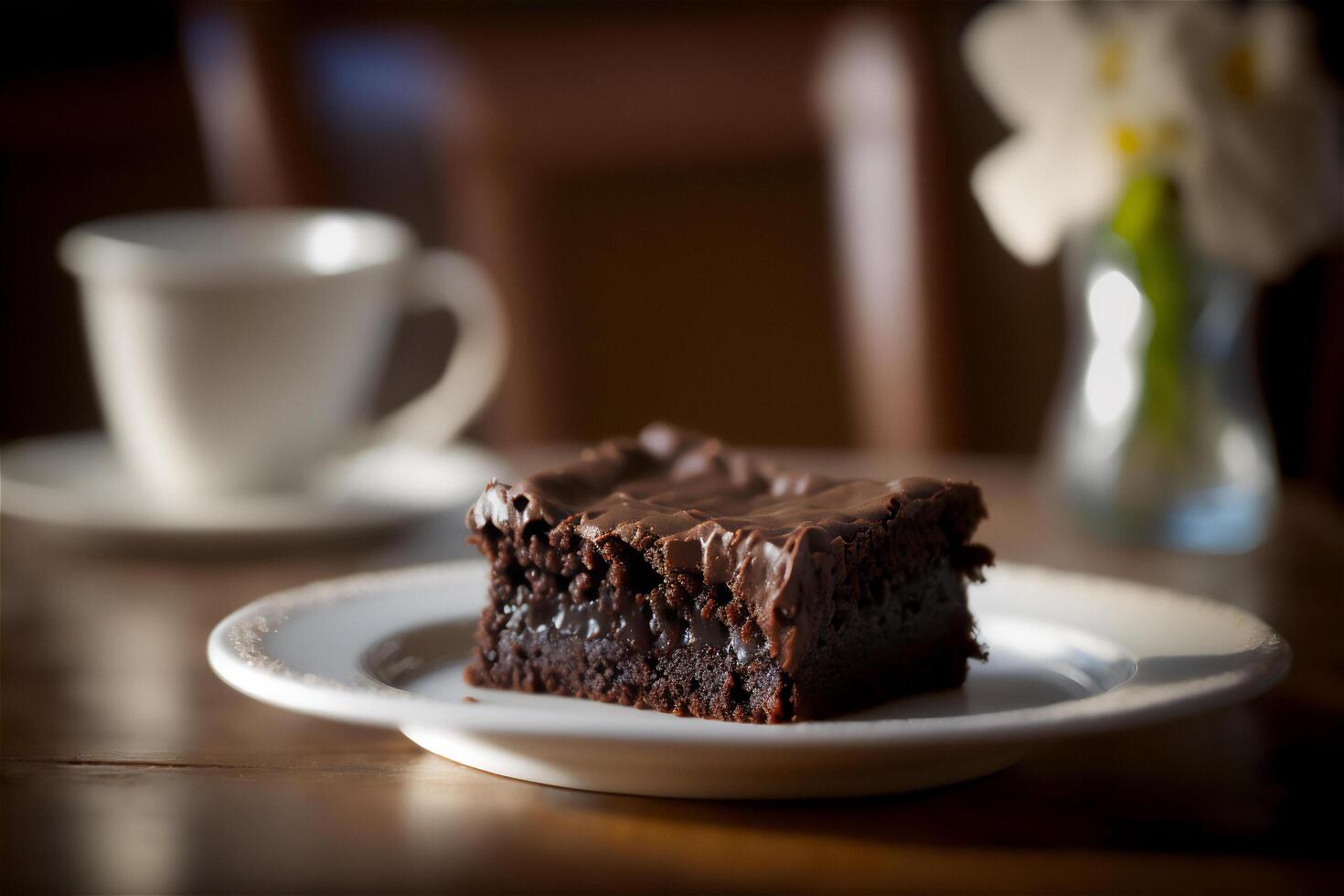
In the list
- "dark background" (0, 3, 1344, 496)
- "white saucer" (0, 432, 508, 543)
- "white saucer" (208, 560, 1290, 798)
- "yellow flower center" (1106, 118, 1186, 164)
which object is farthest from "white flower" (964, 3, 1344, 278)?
"dark background" (0, 3, 1344, 496)

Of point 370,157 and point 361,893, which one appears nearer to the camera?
point 361,893

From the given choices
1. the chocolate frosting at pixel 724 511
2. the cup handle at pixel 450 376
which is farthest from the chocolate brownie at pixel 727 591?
the cup handle at pixel 450 376

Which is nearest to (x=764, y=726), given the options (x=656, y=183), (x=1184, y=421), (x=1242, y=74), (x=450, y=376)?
(x=1184, y=421)

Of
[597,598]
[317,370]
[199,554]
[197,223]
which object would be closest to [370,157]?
[197,223]

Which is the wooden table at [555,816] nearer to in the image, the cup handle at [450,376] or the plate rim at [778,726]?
the plate rim at [778,726]

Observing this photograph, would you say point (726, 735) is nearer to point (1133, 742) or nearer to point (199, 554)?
point (1133, 742)

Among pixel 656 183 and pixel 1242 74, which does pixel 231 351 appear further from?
pixel 656 183

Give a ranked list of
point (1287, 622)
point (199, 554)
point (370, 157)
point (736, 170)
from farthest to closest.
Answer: point (370, 157)
point (736, 170)
point (199, 554)
point (1287, 622)

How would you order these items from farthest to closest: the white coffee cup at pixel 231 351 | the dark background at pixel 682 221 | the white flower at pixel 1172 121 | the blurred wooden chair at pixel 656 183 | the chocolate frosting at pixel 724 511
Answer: the dark background at pixel 682 221, the blurred wooden chair at pixel 656 183, the white coffee cup at pixel 231 351, the white flower at pixel 1172 121, the chocolate frosting at pixel 724 511

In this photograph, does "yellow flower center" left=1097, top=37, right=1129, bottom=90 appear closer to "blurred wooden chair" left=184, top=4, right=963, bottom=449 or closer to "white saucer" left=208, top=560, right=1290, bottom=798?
"white saucer" left=208, top=560, right=1290, bottom=798
